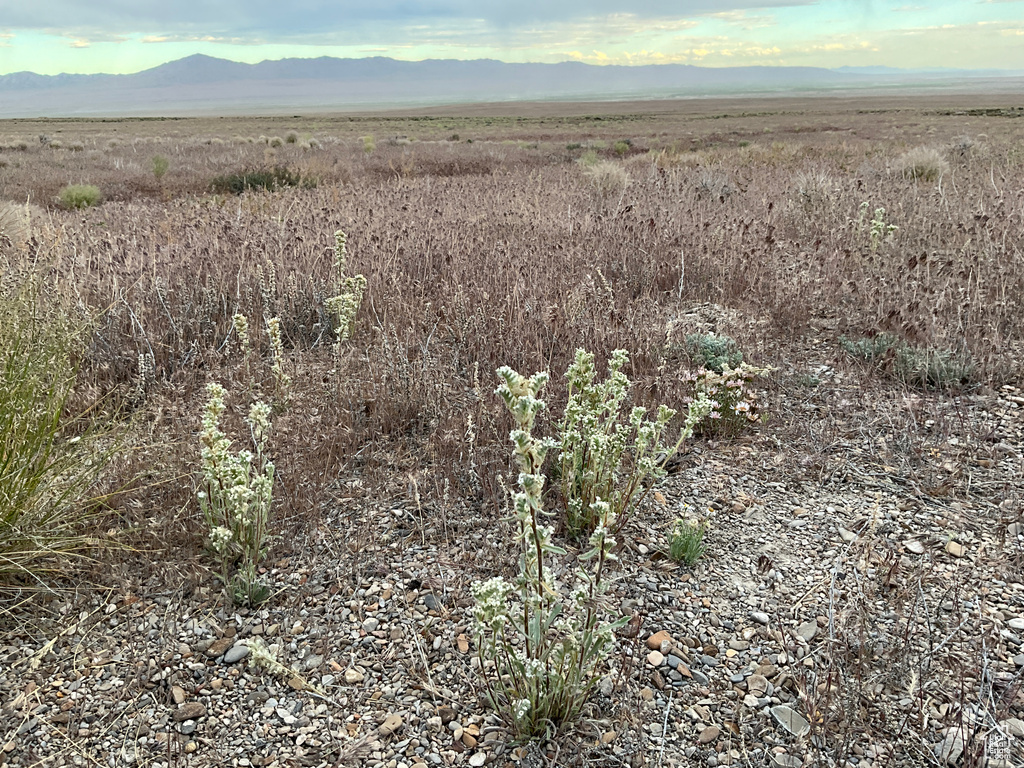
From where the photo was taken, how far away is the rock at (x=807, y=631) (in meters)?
2.10

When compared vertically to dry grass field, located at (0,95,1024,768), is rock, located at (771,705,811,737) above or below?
below

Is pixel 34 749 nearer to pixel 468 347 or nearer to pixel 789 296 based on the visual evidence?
pixel 468 347

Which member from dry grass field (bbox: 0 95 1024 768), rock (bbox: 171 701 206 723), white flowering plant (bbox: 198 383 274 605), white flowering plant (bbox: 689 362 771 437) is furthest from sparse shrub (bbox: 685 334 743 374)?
rock (bbox: 171 701 206 723)

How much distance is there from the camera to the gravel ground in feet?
5.88

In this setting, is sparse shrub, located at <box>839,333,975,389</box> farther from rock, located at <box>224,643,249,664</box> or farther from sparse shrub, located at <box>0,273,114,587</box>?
sparse shrub, located at <box>0,273,114,587</box>

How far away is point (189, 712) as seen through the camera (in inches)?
75.2

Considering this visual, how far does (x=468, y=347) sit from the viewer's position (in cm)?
404

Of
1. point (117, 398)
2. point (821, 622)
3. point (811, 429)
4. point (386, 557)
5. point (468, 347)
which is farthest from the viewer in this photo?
point (468, 347)

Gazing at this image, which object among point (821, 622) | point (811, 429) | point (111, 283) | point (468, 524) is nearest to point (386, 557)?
point (468, 524)

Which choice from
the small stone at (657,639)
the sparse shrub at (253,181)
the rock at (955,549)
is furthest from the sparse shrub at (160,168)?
the rock at (955,549)

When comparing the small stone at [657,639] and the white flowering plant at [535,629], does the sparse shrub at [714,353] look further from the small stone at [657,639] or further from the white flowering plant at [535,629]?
the white flowering plant at [535,629]

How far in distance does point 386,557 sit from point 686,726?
127cm

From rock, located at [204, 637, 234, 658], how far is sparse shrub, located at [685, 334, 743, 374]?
9.51ft

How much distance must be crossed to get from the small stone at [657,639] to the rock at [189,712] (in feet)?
4.71
